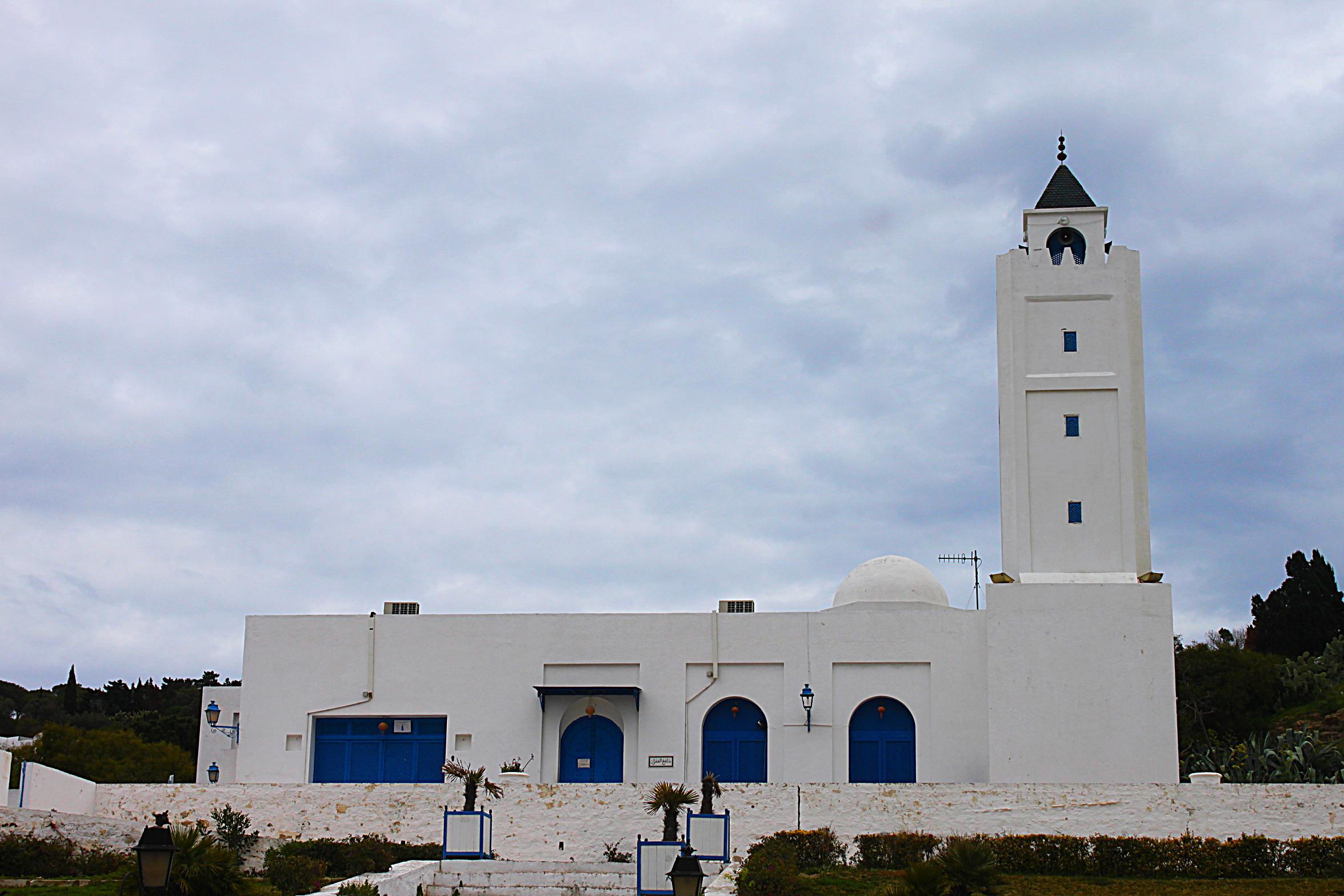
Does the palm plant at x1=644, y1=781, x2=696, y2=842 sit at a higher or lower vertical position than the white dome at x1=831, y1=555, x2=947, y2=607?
lower

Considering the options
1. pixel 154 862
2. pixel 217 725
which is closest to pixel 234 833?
pixel 217 725

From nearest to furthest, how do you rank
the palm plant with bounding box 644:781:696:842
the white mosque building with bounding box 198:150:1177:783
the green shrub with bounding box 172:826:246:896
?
the green shrub with bounding box 172:826:246:896
the palm plant with bounding box 644:781:696:842
the white mosque building with bounding box 198:150:1177:783

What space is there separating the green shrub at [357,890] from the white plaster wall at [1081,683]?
43.2ft

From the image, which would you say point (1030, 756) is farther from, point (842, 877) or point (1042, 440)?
point (842, 877)

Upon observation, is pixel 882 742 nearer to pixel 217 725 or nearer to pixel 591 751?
pixel 591 751

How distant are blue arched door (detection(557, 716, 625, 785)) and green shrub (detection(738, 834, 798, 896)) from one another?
38.3 ft

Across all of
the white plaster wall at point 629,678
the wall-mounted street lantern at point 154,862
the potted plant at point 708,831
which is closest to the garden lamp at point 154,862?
the wall-mounted street lantern at point 154,862

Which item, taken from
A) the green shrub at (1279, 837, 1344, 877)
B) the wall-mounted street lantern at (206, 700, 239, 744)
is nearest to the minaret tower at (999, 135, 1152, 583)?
the green shrub at (1279, 837, 1344, 877)

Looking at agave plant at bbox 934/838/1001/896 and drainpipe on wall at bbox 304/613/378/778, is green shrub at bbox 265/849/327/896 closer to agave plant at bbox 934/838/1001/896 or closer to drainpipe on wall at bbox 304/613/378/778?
agave plant at bbox 934/838/1001/896

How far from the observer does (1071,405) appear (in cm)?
2738

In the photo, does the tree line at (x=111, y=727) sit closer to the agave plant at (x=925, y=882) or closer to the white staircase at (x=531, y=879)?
the white staircase at (x=531, y=879)

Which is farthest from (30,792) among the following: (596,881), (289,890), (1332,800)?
(1332,800)

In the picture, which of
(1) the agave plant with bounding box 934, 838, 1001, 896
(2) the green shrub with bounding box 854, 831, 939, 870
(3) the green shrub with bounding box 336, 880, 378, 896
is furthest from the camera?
(2) the green shrub with bounding box 854, 831, 939, 870

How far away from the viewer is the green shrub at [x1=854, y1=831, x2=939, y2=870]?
765 inches
